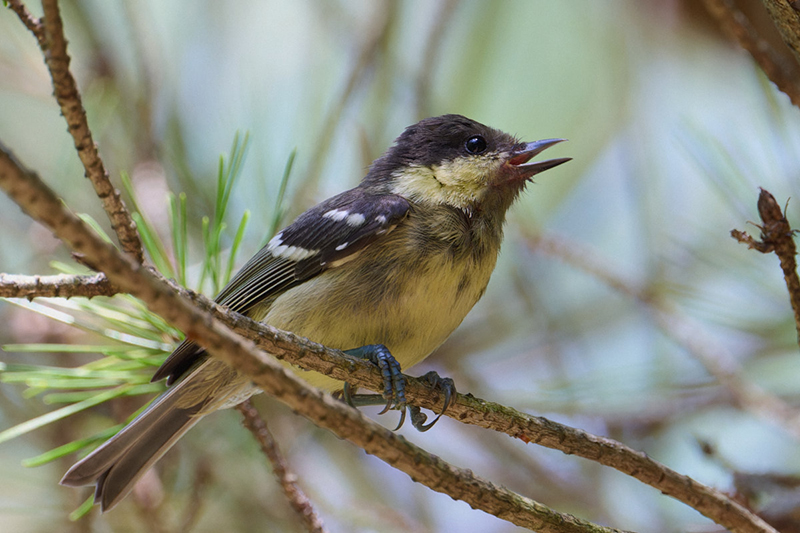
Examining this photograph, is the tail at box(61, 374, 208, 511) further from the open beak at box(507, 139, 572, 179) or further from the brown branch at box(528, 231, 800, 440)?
the brown branch at box(528, 231, 800, 440)

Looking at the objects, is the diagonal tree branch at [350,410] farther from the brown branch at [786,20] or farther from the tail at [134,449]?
the brown branch at [786,20]

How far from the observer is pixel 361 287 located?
2248mm

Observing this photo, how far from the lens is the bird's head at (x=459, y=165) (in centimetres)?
259

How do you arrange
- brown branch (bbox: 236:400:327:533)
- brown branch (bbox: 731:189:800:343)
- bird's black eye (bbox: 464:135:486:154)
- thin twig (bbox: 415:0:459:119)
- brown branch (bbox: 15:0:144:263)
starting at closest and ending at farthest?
brown branch (bbox: 15:0:144:263), brown branch (bbox: 731:189:800:343), brown branch (bbox: 236:400:327:533), bird's black eye (bbox: 464:135:486:154), thin twig (bbox: 415:0:459:119)

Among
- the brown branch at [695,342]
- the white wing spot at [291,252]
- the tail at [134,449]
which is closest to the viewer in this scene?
the tail at [134,449]

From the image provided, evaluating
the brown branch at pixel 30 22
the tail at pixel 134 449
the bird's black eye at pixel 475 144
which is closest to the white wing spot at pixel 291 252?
the tail at pixel 134 449

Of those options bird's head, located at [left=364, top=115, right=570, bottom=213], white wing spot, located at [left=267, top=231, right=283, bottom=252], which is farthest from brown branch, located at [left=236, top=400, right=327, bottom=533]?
bird's head, located at [left=364, top=115, right=570, bottom=213]

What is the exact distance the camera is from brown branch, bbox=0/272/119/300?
1.34m

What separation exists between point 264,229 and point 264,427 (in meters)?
1.41

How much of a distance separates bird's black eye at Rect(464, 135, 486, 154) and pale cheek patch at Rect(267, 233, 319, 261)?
2.68 feet

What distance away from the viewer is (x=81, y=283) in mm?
1341

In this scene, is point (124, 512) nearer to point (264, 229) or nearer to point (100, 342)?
point (100, 342)

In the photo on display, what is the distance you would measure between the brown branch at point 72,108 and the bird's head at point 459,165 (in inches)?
53.2

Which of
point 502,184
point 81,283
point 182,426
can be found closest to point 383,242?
point 502,184
